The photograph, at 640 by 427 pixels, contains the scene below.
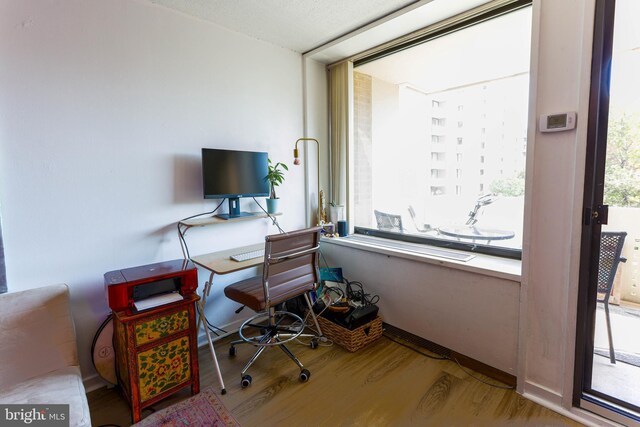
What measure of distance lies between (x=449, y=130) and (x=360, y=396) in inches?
101

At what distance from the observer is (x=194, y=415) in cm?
169

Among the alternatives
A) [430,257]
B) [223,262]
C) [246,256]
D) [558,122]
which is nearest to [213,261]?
[223,262]

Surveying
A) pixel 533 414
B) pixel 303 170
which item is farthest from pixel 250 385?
pixel 303 170

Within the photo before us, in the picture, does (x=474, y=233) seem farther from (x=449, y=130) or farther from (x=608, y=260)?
(x=449, y=130)

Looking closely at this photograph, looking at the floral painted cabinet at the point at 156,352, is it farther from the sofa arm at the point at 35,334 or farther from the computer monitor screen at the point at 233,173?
the computer monitor screen at the point at 233,173

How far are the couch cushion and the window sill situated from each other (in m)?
1.97

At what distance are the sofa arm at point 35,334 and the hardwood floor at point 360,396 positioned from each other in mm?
431

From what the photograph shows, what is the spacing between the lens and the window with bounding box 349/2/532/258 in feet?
7.70

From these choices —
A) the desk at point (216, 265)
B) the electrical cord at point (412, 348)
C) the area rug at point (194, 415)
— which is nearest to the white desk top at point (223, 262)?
the desk at point (216, 265)

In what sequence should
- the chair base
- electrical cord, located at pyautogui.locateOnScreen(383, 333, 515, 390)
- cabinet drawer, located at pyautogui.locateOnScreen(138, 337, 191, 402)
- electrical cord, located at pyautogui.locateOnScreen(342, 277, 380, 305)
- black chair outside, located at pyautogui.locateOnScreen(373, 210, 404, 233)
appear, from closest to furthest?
cabinet drawer, located at pyautogui.locateOnScreen(138, 337, 191, 402) < electrical cord, located at pyautogui.locateOnScreen(383, 333, 515, 390) < the chair base < electrical cord, located at pyautogui.locateOnScreen(342, 277, 380, 305) < black chair outside, located at pyautogui.locateOnScreen(373, 210, 404, 233)

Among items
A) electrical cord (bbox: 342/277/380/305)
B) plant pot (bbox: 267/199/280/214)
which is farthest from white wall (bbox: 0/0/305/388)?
electrical cord (bbox: 342/277/380/305)

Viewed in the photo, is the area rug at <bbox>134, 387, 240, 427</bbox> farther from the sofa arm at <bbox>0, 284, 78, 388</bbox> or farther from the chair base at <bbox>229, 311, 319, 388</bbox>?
the sofa arm at <bbox>0, 284, 78, 388</bbox>

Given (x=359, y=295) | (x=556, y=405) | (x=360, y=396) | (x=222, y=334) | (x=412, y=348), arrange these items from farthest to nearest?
1. (x=359, y=295)
2. (x=222, y=334)
3. (x=412, y=348)
4. (x=360, y=396)
5. (x=556, y=405)

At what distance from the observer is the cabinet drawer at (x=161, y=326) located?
1.66 m
